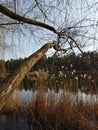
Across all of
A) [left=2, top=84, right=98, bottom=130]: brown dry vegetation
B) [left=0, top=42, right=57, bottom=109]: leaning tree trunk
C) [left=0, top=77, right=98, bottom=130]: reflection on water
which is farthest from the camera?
[left=0, top=77, right=98, bottom=130]: reflection on water

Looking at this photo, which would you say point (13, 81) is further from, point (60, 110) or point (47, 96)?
point (47, 96)

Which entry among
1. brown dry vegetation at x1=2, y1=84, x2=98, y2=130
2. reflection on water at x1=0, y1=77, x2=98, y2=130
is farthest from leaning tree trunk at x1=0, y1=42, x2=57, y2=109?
reflection on water at x1=0, y1=77, x2=98, y2=130

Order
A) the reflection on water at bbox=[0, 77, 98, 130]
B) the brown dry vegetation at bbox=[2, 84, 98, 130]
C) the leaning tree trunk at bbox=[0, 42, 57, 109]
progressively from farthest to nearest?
1. the reflection on water at bbox=[0, 77, 98, 130]
2. the brown dry vegetation at bbox=[2, 84, 98, 130]
3. the leaning tree trunk at bbox=[0, 42, 57, 109]

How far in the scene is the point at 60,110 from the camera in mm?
5176

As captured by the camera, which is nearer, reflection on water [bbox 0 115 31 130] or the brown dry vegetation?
the brown dry vegetation

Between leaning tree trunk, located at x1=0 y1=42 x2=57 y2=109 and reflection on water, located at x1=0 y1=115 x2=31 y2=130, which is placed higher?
leaning tree trunk, located at x1=0 y1=42 x2=57 y2=109

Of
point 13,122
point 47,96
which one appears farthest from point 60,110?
point 13,122

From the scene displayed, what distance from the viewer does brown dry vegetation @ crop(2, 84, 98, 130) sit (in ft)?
15.8

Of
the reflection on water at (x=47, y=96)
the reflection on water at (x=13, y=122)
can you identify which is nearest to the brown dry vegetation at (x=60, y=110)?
the reflection on water at (x=47, y=96)

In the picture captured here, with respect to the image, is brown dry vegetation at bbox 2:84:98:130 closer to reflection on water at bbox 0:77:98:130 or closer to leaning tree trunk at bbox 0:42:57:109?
reflection on water at bbox 0:77:98:130

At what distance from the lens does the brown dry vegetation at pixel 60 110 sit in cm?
480

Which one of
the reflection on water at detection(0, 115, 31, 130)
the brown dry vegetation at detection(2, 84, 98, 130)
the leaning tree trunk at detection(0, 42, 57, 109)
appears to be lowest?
the reflection on water at detection(0, 115, 31, 130)

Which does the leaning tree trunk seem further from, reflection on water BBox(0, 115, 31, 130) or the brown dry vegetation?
reflection on water BBox(0, 115, 31, 130)

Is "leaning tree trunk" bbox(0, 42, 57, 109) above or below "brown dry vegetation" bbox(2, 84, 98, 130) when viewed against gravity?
above
